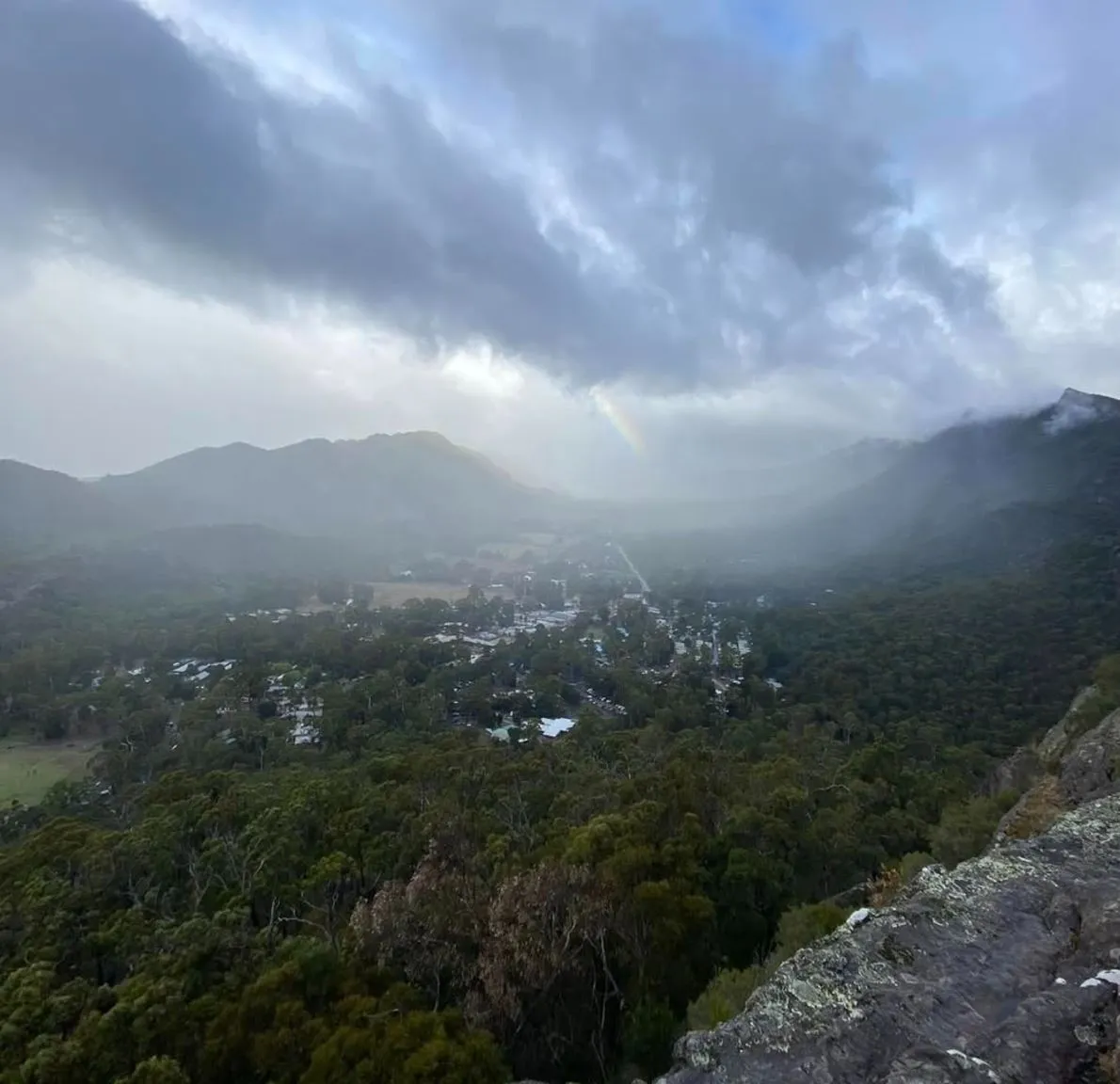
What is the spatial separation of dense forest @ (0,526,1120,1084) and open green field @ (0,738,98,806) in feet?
5.38

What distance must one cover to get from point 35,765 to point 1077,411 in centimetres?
17935

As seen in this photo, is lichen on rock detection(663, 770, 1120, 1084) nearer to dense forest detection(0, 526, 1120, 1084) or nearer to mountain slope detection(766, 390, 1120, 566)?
dense forest detection(0, 526, 1120, 1084)

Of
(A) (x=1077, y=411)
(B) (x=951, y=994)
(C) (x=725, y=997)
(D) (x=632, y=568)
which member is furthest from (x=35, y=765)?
(A) (x=1077, y=411)

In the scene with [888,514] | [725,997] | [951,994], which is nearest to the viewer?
[951,994]

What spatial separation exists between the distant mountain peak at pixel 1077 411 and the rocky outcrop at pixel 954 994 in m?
164

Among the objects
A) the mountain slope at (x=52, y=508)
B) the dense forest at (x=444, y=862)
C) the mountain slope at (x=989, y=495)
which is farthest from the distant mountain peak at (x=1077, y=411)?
the mountain slope at (x=52, y=508)

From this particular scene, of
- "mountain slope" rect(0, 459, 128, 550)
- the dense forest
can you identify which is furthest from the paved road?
"mountain slope" rect(0, 459, 128, 550)

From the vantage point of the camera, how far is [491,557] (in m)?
161

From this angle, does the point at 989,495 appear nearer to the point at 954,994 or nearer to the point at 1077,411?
the point at 1077,411

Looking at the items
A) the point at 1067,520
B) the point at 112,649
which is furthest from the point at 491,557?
the point at 1067,520

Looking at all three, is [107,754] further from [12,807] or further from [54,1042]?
[54,1042]

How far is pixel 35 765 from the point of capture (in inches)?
1545

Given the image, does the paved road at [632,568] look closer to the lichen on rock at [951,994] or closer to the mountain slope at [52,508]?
the lichen on rock at [951,994]

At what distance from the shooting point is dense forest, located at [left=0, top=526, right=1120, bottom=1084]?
417 inches
